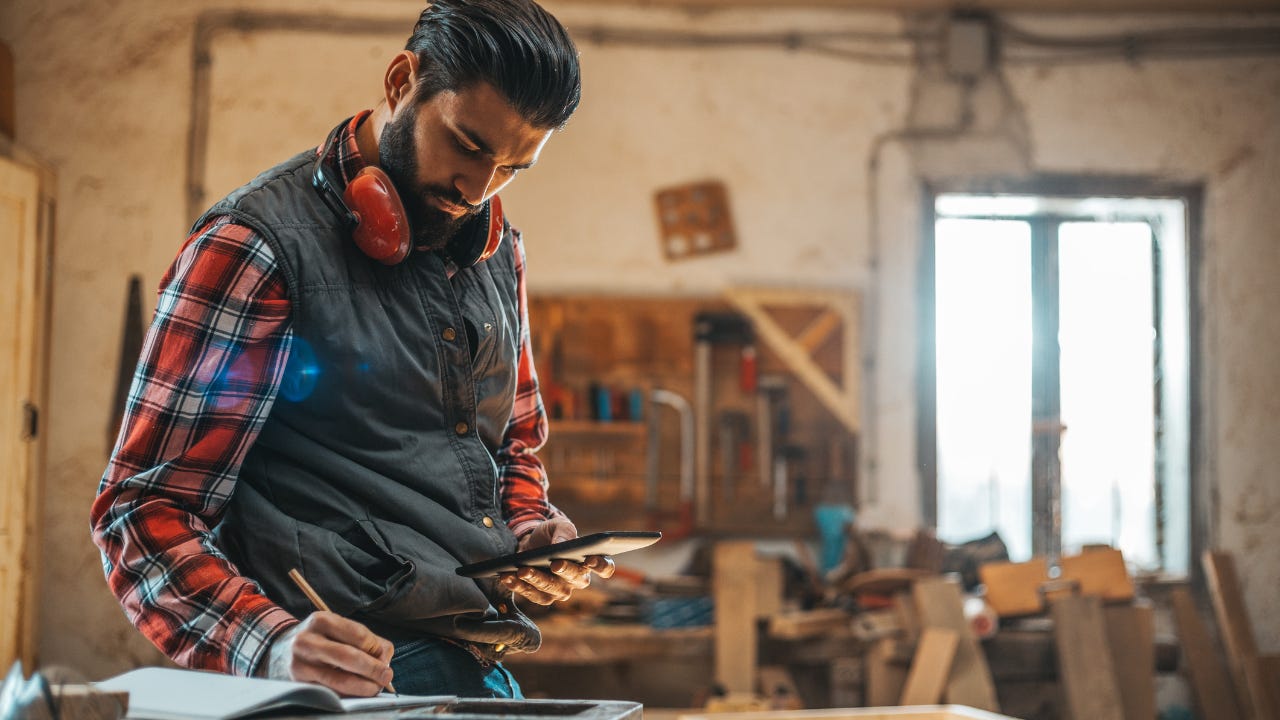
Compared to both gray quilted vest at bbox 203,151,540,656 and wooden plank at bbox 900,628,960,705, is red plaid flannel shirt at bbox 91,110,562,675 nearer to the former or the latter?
Answer: gray quilted vest at bbox 203,151,540,656

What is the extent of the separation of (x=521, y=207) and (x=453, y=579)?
3.99 meters

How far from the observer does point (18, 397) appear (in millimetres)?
4645

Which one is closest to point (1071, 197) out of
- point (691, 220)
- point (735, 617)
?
point (691, 220)

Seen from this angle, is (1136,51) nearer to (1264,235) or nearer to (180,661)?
(1264,235)

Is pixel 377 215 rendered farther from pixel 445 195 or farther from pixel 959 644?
pixel 959 644

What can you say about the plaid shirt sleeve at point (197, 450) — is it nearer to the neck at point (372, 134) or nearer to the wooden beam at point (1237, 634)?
the neck at point (372, 134)

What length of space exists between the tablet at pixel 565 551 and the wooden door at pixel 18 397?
3.95 metres

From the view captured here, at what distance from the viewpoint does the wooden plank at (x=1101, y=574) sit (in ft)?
14.5

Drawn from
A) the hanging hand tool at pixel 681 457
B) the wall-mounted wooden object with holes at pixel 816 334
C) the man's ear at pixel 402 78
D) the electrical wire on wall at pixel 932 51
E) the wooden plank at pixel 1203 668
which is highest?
the electrical wire on wall at pixel 932 51

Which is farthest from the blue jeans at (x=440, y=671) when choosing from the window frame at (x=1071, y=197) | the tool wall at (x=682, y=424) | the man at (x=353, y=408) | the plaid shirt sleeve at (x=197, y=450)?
the window frame at (x=1071, y=197)

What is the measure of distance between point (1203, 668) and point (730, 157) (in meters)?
2.87

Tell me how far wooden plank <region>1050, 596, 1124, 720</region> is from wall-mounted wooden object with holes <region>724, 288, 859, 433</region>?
1287 millimetres

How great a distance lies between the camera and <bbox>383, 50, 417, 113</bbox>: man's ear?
4.53 feet

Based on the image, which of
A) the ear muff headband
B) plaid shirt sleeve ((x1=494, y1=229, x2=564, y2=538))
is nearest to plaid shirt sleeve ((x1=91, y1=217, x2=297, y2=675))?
the ear muff headband
